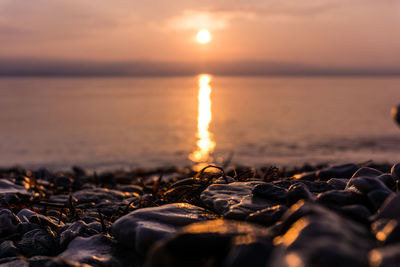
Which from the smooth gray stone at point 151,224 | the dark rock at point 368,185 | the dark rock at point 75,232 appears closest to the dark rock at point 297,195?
the dark rock at point 368,185

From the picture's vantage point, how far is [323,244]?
1.36 m

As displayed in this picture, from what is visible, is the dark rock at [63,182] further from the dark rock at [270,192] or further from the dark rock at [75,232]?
the dark rock at [270,192]

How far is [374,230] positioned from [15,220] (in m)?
3.11

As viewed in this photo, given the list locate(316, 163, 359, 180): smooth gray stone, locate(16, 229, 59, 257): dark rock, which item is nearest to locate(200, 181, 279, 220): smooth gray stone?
locate(16, 229, 59, 257): dark rock

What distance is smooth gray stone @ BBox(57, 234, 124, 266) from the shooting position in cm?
253

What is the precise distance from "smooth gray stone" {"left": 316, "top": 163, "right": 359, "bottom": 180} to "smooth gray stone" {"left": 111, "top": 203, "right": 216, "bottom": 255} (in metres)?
3.33

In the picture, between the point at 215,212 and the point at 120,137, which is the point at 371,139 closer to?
the point at 120,137

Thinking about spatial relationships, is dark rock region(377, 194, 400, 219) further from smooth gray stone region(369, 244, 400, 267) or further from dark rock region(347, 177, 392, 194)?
smooth gray stone region(369, 244, 400, 267)

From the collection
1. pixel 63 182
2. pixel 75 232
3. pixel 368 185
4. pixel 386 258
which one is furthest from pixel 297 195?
pixel 63 182

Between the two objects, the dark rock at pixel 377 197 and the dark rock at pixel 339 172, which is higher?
the dark rock at pixel 377 197

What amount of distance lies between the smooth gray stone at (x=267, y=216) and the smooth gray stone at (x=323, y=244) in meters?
0.51

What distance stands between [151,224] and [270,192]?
91 cm

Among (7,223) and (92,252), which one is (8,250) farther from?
(92,252)

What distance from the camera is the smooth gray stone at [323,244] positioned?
50.5 inches
